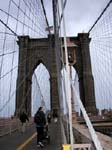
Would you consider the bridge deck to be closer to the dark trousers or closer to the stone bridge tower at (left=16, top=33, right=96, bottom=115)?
the dark trousers

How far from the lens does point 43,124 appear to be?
648cm

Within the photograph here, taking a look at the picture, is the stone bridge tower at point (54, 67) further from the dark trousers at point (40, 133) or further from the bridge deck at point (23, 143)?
the dark trousers at point (40, 133)

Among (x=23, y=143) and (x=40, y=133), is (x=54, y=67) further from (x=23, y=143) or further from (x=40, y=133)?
(x=40, y=133)

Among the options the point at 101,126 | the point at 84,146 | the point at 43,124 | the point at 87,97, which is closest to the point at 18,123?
the point at 101,126

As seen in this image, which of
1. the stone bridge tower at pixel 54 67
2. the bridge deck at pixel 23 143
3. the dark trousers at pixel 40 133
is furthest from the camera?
the stone bridge tower at pixel 54 67

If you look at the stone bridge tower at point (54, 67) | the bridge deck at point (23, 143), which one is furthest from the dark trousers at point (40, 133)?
the stone bridge tower at point (54, 67)

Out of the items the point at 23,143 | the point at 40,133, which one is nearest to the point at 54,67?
the point at 23,143

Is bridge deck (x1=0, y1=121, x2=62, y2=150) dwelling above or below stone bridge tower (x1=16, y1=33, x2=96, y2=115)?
below

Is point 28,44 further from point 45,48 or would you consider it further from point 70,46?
point 70,46

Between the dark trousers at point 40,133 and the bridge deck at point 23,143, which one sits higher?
the dark trousers at point 40,133

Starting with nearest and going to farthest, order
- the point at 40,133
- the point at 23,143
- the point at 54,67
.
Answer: the point at 40,133
the point at 23,143
the point at 54,67

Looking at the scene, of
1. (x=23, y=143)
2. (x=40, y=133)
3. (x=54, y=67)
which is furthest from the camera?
(x=54, y=67)

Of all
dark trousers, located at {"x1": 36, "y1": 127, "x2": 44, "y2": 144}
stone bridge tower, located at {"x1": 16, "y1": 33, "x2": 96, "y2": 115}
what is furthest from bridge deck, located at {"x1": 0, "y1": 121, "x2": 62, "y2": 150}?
stone bridge tower, located at {"x1": 16, "y1": 33, "x2": 96, "y2": 115}

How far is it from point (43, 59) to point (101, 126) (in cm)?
2560
